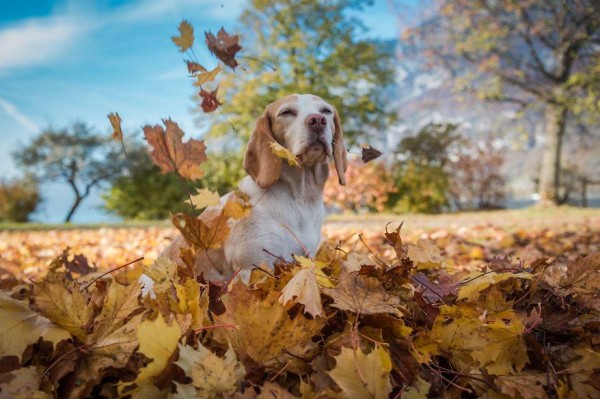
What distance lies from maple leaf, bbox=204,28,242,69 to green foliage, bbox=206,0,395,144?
58.4 feet

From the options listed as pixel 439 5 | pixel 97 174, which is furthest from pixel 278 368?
pixel 97 174

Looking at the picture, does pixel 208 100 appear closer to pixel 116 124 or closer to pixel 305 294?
pixel 116 124

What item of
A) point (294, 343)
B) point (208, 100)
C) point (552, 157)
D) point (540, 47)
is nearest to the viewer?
point (294, 343)

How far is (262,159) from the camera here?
2213mm

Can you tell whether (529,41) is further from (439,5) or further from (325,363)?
(325,363)

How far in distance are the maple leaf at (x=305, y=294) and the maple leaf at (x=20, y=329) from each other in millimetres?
525

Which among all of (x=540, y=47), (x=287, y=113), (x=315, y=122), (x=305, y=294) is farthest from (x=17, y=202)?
(x=540, y=47)

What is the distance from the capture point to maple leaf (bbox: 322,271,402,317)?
1031 mm

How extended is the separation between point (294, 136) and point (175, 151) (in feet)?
3.73

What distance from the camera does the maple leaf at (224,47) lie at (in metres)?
1.42

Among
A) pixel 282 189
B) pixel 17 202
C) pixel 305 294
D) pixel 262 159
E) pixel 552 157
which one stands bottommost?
pixel 17 202

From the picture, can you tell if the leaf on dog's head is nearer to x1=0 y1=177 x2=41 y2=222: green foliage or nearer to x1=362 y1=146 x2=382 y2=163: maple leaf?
x1=362 y1=146 x2=382 y2=163: maple leaf

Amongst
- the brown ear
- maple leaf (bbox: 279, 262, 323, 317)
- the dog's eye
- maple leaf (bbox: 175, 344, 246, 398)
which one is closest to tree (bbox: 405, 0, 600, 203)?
the dog's eye

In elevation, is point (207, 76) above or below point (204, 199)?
above
